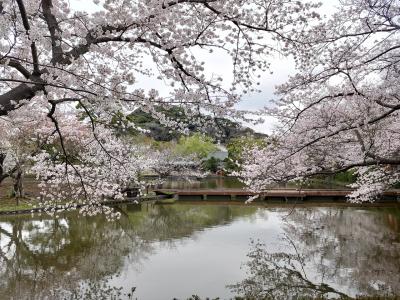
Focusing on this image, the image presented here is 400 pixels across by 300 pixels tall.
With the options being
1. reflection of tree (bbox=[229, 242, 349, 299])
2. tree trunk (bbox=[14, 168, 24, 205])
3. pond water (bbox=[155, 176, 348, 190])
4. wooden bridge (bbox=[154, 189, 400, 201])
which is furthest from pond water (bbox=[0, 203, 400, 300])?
pond water (bbox=[155, 176, 348, 190])

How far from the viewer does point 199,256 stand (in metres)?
9.72

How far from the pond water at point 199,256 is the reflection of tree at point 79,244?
0.03m

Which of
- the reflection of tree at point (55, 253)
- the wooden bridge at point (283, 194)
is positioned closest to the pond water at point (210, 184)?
the wooden bridge at point (283, 194)

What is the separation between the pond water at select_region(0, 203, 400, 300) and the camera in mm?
7348

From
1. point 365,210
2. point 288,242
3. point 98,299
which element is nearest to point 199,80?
point 98,299

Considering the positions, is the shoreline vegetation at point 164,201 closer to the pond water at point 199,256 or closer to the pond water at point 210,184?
the pond water at point 199,256

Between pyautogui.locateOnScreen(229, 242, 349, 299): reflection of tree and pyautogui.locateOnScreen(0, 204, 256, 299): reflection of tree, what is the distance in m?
2.49

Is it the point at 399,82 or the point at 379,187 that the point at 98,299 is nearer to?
the point at 399,82

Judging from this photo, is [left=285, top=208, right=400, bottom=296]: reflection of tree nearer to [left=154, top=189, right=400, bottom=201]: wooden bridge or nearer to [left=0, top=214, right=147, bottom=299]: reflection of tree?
[left=154, top=189, right=400, bottom=201]: wooden bridge

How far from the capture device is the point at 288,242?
11.4 metres

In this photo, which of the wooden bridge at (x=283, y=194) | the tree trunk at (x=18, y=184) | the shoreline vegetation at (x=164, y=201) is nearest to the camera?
the tree trunk at (x=18, y=184)

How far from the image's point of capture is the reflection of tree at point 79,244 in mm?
7848

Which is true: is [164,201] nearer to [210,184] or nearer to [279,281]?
[210,184]

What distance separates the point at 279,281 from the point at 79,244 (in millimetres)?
6032
